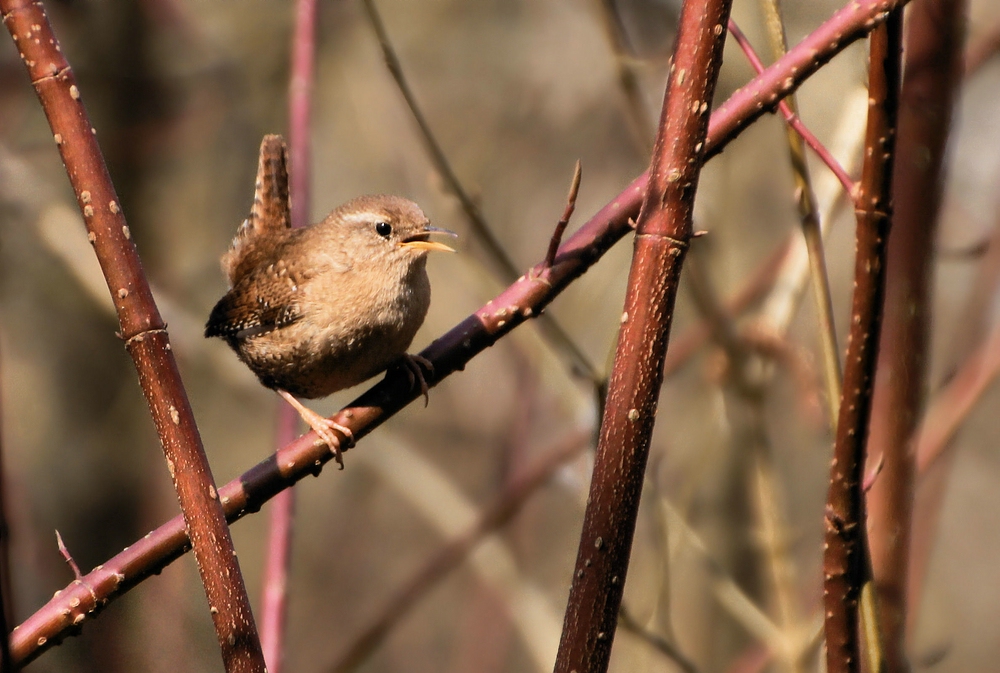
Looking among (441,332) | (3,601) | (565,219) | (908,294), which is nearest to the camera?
(3,601)

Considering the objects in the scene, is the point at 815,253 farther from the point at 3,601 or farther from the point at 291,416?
the point at 291,416

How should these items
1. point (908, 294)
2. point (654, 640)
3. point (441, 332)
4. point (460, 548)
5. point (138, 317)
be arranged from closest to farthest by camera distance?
point (138, 317), point (908, 294), point (654, 640), point (460, 548), point (441, 332)

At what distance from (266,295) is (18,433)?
3.99m

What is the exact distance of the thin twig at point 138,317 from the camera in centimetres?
139

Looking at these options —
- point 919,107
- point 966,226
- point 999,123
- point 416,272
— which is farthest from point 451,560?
point 999,123

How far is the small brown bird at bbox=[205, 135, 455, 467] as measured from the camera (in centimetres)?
291

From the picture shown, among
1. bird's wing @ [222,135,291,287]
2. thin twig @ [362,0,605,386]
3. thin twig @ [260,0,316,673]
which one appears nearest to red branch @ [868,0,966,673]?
thin twig @ [362,0,605,386]

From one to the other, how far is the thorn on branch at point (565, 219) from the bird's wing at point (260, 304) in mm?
1464

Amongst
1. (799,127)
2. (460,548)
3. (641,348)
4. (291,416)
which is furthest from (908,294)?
(460,548)

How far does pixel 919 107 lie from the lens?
6.03ft

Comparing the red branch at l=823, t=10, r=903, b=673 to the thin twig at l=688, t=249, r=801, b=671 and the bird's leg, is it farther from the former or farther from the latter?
the thin twig at l=688, t=249, r=801, b=671

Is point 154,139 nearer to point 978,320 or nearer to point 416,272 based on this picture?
point 416,272

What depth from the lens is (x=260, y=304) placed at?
3.25 m

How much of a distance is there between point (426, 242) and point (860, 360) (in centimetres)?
174
